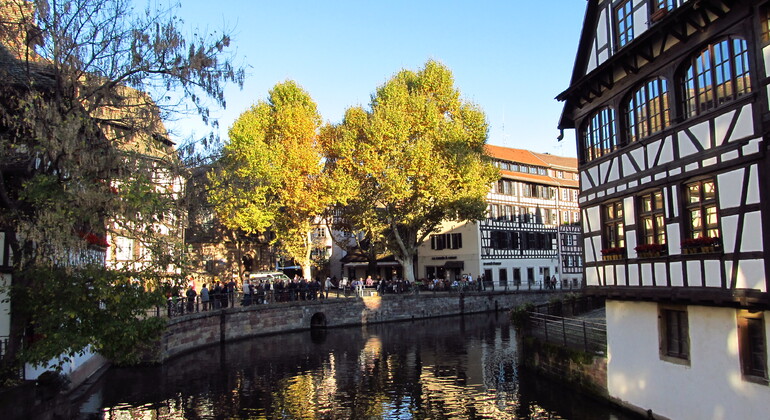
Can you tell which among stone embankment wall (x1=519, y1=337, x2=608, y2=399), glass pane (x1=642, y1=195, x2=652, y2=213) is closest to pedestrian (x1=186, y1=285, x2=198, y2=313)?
stone embankment wall (x1=519, y1=337, x2=608, y2=399)

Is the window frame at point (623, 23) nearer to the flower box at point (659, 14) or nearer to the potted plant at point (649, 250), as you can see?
the flower box at point (659, 14)

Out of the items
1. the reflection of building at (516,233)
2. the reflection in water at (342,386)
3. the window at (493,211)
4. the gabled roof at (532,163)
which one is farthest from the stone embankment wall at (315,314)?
the gabled roof at (532,163)

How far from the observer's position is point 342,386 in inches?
811

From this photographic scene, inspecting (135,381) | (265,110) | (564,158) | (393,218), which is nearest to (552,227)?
(564,158)

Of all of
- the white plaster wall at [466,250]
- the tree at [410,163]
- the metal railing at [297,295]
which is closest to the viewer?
the metal railing at [297,295]

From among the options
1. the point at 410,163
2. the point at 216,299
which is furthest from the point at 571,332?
the point at 410,163

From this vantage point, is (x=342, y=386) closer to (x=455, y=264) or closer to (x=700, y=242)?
(x=700, y=242)

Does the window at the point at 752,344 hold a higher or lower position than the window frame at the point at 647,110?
lower

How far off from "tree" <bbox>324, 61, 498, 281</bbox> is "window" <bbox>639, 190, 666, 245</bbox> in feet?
92.7

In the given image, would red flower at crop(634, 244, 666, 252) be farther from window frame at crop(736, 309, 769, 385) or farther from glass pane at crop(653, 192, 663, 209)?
window frame at crop(736, 309, 769, 385)

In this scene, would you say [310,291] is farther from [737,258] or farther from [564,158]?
[564,158]

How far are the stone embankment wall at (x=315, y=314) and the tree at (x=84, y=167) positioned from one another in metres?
12.1

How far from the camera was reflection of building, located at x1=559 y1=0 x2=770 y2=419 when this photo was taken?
11133mm

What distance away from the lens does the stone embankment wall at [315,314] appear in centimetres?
2888
